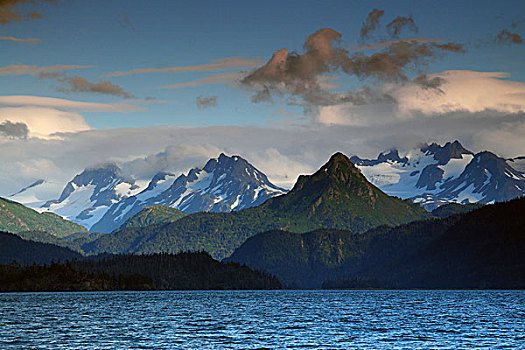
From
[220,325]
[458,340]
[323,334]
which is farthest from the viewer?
[220,325]

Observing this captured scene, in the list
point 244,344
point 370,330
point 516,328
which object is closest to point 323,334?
point 370,330

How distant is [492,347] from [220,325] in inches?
2915

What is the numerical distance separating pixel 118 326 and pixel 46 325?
1745cm

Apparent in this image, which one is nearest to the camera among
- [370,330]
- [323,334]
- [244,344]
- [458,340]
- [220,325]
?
[244,344]

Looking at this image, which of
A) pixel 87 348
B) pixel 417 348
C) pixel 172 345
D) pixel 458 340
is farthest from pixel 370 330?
pixel 87 348

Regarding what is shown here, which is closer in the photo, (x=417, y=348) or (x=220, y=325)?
(x=417, y=348)

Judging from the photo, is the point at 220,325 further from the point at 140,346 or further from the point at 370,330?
the point at 140,346

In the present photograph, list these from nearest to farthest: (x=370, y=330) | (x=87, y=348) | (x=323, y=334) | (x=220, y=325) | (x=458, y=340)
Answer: (x=87, y=348)
(x=458, y=340)
(x=323, y=334)
(x=370, y=330)
(x=220, y=325)

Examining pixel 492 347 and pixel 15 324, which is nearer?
pixel 492 347

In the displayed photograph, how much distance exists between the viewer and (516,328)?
18188 centimetres

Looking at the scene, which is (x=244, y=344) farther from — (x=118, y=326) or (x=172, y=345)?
(x=118, y=326)

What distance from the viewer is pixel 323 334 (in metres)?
164

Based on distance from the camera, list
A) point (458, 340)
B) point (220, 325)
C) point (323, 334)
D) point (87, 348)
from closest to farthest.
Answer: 1. point (87, 348)
2. point (458, 340)
3. point (323, 334)
4. point (220, 325)

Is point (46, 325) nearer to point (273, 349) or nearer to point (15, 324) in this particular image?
point (15, 324)
